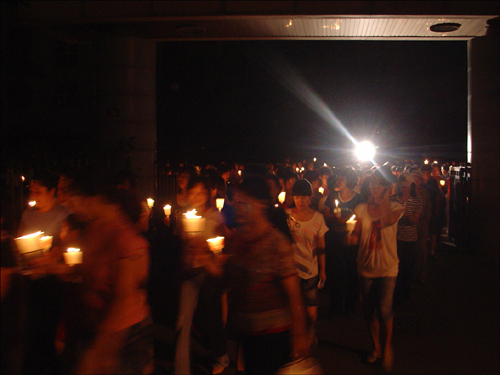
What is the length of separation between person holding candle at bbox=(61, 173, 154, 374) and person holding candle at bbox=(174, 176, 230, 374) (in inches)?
43.4

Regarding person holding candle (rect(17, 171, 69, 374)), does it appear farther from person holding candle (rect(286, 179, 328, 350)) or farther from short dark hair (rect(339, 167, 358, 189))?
short dark hair (rect(339, 167, 358, 189))

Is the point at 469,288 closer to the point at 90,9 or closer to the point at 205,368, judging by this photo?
the point at 205,368

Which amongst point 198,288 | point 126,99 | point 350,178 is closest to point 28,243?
point 198,288

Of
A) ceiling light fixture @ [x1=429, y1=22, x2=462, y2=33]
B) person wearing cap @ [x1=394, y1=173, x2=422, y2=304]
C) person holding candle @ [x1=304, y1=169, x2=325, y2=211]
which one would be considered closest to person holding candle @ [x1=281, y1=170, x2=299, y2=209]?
person holding candle @ [x1=304, y1=169, x2=325, y2=211]

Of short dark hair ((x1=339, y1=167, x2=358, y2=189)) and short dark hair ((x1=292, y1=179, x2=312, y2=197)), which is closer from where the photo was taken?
short dark hair ((x1=292, y1=179, x2=312, y2=197))

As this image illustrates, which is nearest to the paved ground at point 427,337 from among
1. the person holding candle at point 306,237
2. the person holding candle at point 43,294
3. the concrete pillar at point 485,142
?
the person holding candle at point 306,237

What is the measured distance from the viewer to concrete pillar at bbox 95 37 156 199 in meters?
13.0

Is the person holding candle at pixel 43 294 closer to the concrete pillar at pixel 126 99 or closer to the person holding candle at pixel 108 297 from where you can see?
the person holding candle at pixel 108 297

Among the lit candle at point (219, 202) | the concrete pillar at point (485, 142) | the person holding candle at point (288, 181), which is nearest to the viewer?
the lit candle at point (219, 202)

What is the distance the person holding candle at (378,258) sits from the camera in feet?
17.9

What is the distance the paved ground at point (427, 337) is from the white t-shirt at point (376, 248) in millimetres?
1087

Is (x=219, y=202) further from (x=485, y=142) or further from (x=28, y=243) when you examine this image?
(x=485, y=142)

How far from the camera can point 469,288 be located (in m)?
8.96

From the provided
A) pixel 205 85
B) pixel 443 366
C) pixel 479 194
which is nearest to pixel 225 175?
pixel 443 366
